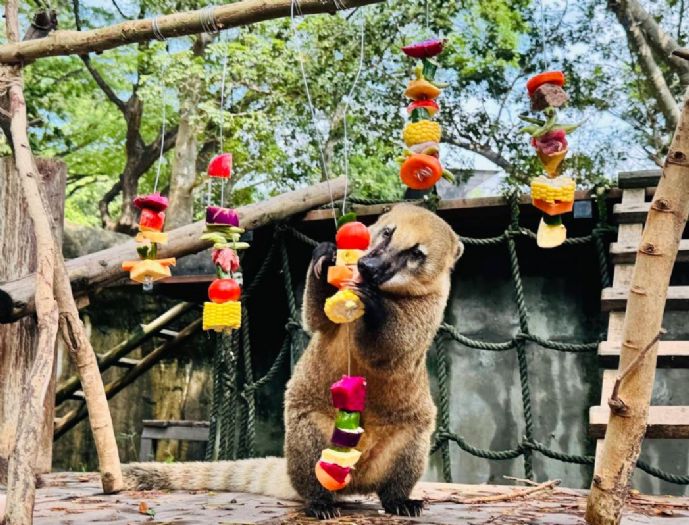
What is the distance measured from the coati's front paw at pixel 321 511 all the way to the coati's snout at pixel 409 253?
103cm

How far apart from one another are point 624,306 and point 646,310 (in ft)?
7.80

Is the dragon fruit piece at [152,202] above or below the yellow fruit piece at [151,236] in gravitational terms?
above

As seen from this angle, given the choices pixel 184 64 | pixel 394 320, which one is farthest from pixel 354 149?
pixel 394 320

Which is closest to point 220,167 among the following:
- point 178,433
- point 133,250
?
point 133,250

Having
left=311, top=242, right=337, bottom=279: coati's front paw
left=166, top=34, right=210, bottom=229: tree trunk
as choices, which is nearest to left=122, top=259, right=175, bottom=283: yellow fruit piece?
left=311, top=242, right=337, bottom=279: coati's front paw

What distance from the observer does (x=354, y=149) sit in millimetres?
12977

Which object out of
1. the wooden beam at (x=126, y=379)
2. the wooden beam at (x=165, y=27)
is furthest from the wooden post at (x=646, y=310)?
the wooden beam at (x=126, y=379)

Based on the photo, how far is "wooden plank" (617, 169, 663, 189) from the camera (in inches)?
224

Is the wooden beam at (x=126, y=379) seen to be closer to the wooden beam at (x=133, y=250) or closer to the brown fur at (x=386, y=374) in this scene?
the wooden beam at (x=133, y=250)

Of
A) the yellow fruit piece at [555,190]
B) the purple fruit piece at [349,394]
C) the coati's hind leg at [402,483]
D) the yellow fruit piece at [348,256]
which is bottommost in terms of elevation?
the coati's hind leg at [402,483]

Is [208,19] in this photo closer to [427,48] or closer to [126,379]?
[427,48]

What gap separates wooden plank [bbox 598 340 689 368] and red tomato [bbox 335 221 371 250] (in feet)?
6.37

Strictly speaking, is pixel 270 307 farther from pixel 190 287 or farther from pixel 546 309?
pixel 546 309

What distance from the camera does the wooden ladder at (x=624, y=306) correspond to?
3711 millimetres
